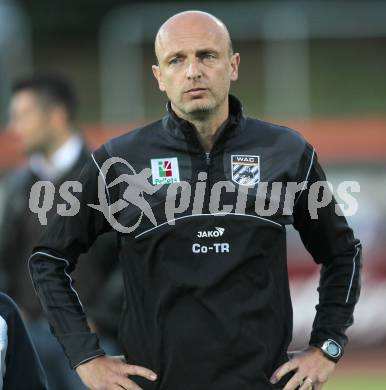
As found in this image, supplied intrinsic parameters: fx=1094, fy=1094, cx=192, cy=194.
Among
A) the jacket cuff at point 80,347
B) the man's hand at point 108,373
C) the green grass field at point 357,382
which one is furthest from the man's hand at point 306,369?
the green grass field at point 357,382

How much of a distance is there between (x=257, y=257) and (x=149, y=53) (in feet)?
31.5

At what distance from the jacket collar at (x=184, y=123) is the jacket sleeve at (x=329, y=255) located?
271 mm

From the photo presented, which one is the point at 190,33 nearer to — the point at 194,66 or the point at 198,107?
the point at 194,66

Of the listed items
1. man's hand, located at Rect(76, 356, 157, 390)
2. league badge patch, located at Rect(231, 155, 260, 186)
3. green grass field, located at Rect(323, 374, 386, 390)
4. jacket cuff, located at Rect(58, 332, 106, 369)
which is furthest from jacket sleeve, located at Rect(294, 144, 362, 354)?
green grass field, located at Rect(323, 374, 386, 390)

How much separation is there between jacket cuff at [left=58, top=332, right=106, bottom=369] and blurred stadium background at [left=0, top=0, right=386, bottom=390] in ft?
20.0

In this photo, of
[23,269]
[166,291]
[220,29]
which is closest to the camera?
[166,291]

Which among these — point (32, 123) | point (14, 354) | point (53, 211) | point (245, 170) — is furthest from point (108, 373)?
point (32, 123)

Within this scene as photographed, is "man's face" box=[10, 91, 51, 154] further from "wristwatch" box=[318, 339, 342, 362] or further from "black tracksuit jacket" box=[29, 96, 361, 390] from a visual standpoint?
"wristwatch" box=[318, 339, 342, 362]

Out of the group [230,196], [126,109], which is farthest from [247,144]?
[126,109]

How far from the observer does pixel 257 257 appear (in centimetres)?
360

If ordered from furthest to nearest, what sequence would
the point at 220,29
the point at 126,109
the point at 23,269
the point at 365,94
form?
the point at 365,94
the point at 126,109
the point at 23,269
the point at 220,29

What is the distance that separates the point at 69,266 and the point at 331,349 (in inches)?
37.6

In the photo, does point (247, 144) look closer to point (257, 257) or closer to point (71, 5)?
point (257, 257)

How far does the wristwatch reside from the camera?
379 cm
